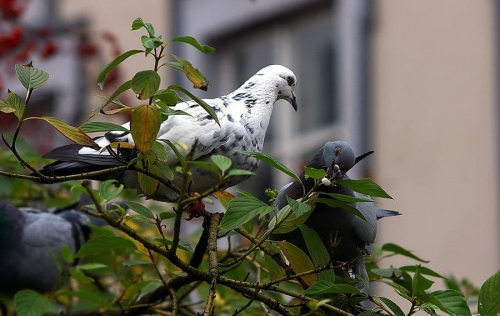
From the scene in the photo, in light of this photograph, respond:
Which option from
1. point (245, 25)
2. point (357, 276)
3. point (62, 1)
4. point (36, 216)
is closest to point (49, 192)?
point (36, 216)

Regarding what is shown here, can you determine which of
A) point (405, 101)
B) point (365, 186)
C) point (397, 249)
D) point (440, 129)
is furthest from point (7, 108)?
point (405, 101)

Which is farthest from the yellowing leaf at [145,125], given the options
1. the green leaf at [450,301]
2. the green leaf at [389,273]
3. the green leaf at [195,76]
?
the green leaf at [389,273]

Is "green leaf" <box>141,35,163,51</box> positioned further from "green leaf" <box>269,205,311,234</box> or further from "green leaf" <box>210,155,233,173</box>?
"green leaf" <box>269,205,311,234</box>

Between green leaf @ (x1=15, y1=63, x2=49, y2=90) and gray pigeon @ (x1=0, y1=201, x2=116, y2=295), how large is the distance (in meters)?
1.61

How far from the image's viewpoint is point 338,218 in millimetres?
2432

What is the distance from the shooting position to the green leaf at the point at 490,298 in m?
2.14

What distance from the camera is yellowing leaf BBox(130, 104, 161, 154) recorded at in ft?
6.79

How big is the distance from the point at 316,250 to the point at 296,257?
0.06 m

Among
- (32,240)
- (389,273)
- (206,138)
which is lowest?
(32,240)

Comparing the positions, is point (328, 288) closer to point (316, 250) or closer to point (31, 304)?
point (316, 250)

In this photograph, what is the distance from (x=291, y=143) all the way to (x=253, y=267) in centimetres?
436

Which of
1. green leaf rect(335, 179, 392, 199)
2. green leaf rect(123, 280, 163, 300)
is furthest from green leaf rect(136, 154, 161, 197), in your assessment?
green leaf rect(123, 280, 163, 300)

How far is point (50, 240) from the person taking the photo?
12.7ft

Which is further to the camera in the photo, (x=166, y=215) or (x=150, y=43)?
(x=166, y=215)
